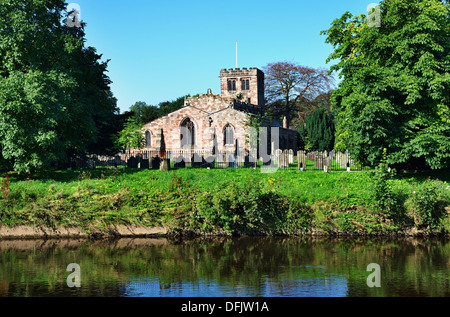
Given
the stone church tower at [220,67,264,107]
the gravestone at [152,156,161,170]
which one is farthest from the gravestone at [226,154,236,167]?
the stone church tower at [220,67,264,107]

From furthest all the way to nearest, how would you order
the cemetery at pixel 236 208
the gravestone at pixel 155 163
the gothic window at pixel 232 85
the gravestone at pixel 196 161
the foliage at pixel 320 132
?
1. the gothic window at pixel 232 85
2. the foliage at pixel 320 132
3. the gravestone at pixel 196 161
4. the gravestone at pixel 155 163
5. the cemetery at pixel 236 208

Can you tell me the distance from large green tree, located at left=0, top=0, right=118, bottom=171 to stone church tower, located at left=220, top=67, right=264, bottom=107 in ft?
161

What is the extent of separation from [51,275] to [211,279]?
15.2 ft

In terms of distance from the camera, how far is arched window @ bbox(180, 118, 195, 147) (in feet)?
191

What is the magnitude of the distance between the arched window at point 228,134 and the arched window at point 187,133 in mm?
4225

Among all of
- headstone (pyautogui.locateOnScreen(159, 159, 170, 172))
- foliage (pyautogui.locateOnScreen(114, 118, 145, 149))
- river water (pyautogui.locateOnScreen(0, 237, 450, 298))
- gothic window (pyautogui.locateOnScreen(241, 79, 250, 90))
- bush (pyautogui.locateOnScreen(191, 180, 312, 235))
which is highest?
gothic window (pyautogui.locateOnScreen(241, 79, 250, 90))

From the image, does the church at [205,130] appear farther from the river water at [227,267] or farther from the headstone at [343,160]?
the river water at [227,267]

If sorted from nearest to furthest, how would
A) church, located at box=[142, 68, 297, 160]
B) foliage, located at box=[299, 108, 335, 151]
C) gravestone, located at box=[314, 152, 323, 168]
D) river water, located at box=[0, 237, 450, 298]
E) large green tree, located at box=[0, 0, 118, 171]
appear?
1. river water, located at box=[0, 237, 450, 298]
2. large green tree, located at box=[0, 0, 118, 171]
3. gravestone, located at box=[314, 152, 323, 168]
4. church, located at box=[142, 68, 297, 160]
5. foliage, located at box=[299, 108, 335, 151]

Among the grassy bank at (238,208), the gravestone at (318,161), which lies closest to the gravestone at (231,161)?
the gravestone at (318,161)

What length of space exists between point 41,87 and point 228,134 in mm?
32331

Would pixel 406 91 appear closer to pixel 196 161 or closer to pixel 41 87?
pixel 196 161

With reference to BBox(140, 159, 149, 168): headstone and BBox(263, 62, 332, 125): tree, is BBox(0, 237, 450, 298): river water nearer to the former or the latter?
BBox(140, 159, 149, 168): headstone

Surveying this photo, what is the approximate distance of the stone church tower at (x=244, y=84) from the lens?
7950cm
